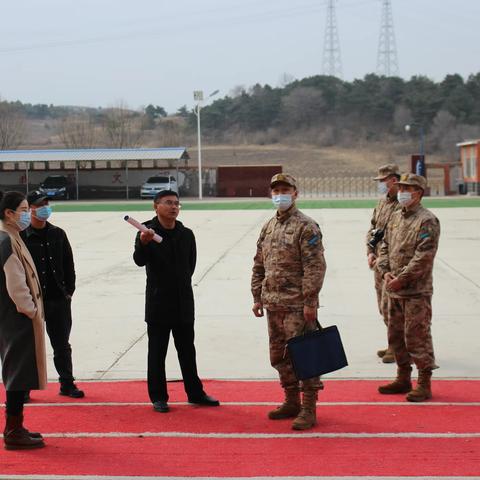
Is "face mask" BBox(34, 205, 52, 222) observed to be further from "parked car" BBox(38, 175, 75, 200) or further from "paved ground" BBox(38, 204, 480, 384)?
"parked car" BBox(38, 175, 75, 200)

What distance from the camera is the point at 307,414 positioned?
6316 millimetres

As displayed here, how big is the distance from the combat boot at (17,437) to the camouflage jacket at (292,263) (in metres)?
1.97

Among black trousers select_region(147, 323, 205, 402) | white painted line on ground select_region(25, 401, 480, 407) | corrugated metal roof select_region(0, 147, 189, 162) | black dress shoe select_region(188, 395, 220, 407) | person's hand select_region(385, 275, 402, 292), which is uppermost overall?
corrugated metal roof select_region(0, 147, 189, 162)

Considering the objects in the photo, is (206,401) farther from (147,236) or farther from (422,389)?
(422,389)

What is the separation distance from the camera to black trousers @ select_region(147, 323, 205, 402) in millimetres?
6918

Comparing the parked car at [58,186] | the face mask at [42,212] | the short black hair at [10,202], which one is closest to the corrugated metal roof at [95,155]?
the parked car at [58,186]

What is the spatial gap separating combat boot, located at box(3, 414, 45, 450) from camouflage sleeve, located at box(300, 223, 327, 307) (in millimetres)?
2179

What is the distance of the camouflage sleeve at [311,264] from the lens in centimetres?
634

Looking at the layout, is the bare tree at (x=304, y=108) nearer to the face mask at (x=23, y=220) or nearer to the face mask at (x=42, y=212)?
the face mask at (x=42, y=212)

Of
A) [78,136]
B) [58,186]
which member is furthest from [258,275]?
[78,136]

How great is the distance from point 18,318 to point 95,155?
156ft

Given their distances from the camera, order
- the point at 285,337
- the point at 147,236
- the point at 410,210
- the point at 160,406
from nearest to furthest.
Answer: the point at 285,337 → the point at 147,236 → the point at 160,406 → the point at 410,210

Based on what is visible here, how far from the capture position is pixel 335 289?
13.7 meters

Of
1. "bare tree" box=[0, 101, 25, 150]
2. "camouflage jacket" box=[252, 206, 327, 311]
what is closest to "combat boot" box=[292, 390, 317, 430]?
"camouflage jacket" box=[252, 206, 327, 311]
